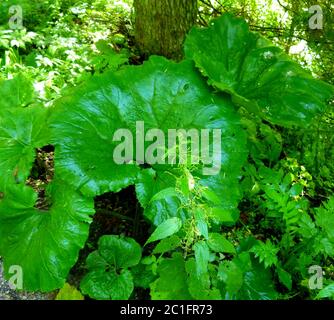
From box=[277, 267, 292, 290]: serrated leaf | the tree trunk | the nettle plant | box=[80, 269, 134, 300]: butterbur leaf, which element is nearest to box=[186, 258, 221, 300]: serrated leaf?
the nettle plant

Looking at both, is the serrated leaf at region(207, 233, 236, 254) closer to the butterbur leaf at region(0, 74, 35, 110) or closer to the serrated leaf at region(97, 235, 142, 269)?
the serrated leaf at region(97, 235, 142, 269)

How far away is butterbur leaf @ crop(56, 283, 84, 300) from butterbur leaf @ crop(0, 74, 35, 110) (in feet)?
4.25

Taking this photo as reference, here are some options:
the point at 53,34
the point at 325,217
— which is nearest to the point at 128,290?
the point at 325,217

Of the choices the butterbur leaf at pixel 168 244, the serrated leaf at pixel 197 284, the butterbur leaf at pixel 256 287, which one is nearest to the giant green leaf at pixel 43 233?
the butterbur leaf at pixel 168 244

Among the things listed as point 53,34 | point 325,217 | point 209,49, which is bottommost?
point 325,217

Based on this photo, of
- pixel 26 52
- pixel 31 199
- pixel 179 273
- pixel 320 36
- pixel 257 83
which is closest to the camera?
pixel 179 273

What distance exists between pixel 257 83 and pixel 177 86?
2.09ft

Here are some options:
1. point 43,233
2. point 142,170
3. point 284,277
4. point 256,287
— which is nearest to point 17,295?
point 43,233

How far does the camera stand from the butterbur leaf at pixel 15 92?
2.79 metres

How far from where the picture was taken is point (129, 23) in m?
4.24

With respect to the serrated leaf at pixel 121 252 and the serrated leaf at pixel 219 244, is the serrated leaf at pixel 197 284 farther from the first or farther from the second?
the serrated leaf at pixel 121 252

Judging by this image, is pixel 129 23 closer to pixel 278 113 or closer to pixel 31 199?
pixel 278 113

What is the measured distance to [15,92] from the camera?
9.22 feet

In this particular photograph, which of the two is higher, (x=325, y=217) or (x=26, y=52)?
(x=26, y=52)
